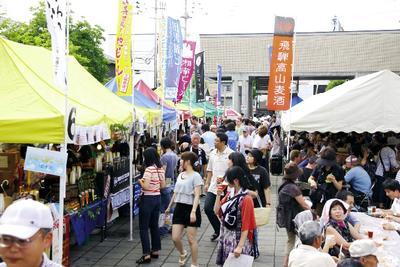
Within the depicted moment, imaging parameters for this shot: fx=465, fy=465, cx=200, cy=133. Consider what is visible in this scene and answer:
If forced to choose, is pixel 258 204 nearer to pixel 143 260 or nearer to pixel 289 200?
pixel 289 200

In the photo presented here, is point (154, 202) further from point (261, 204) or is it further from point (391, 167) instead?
point (391, 167)

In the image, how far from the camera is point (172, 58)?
36.4ft

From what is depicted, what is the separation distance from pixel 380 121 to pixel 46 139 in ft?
20.1

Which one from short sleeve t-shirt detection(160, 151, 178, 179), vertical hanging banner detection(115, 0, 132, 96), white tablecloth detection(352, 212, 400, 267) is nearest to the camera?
white tablecloth detection(352, 212, 400, 267)

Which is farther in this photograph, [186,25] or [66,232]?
[186,25]

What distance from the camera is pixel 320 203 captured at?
7.26 metres

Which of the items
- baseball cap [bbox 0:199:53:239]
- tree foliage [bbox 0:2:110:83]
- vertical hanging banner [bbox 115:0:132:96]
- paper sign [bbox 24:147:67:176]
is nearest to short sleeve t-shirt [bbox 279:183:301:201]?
paper sign [bbox 24:147:67:176]

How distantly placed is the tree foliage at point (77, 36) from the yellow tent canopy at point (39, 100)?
44.6ft

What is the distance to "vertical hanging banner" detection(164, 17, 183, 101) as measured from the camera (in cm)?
1089

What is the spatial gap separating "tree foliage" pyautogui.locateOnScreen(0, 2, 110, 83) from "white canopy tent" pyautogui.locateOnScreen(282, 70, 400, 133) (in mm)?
14783

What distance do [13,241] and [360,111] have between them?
7755 millimetres

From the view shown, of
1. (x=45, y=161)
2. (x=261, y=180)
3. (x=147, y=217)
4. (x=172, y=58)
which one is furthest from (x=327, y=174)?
(x=172, y=58)

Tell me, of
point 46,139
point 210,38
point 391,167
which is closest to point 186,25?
point 210,38

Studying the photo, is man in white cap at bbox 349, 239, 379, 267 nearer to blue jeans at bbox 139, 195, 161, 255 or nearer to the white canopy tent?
blue jeans at bbox 139, 195, 161, 255
